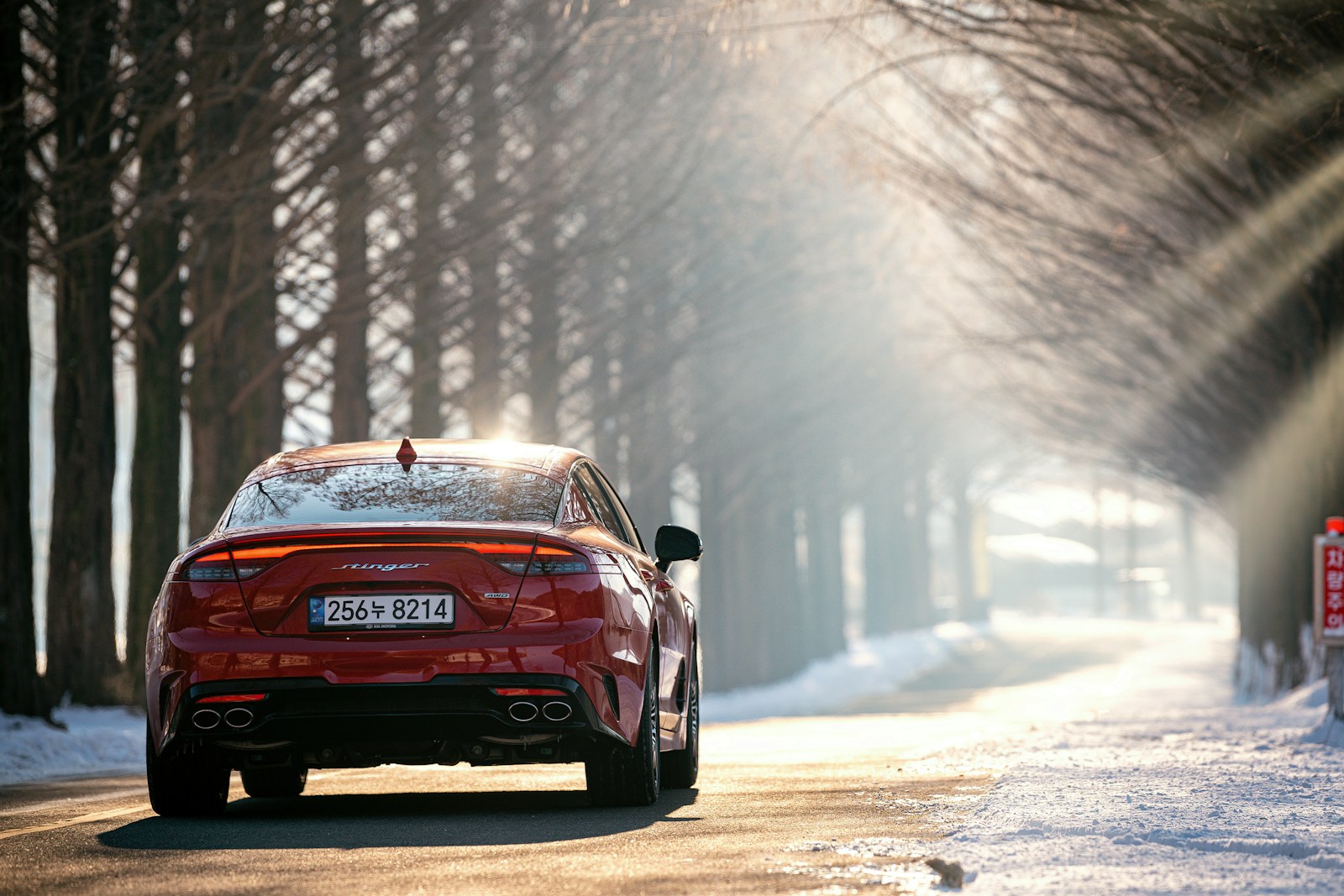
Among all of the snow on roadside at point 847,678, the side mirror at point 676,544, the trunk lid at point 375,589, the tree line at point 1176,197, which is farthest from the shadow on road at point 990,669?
the trunk lid at point 375,589

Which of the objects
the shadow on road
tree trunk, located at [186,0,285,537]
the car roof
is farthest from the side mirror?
the shadow on road

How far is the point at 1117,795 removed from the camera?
7.97 meters

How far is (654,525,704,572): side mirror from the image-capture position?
29.8 feet

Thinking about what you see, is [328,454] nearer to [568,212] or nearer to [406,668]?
[406,668]

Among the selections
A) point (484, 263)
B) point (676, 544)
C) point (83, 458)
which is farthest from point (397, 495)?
point (484, 263)

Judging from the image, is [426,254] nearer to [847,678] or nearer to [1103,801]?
[1103,801]

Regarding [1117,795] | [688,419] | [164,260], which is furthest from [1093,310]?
[1117,795]

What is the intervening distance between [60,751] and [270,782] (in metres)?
4.67

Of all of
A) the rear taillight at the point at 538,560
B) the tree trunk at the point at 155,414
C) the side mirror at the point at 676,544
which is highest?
the tree trunk at the point at 155,414

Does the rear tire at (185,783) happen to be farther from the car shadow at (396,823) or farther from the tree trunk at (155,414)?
the tree trunk at (155,414)

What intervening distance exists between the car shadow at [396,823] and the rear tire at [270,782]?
11 centimetres

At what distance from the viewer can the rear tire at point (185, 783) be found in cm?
773

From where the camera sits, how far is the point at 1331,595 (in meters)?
12.0

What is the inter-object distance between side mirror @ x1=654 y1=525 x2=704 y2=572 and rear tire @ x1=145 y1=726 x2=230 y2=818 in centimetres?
219
